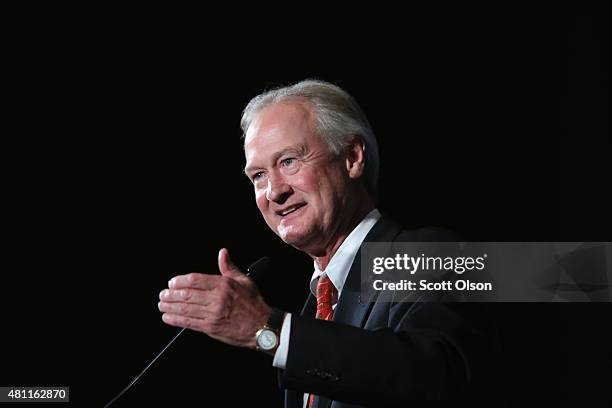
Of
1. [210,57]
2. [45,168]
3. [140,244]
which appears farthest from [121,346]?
[210,57]

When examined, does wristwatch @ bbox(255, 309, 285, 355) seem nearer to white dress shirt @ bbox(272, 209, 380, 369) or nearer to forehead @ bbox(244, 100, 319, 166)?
white dress shirt @ bbox(272, 209, 380, 369)

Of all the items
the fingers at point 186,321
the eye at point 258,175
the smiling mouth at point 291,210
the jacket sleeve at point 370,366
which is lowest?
the jacket sleeve at point 370,366

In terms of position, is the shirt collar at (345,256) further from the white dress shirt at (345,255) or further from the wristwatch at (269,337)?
the wristwatch at (269,337)

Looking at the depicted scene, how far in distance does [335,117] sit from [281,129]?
174 mm

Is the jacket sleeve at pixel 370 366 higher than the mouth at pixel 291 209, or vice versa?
the mouth at pixel 291 209

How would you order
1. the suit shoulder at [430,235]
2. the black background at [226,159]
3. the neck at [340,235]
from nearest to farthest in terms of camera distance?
the suit shoulder at [430,235] → the neck at [340,235] → the black background at [226,159]

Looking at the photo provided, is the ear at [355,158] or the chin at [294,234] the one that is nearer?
the chin at [294,234]

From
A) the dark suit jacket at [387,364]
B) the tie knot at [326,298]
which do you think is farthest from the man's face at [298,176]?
the dark suit jacket at [387,364]

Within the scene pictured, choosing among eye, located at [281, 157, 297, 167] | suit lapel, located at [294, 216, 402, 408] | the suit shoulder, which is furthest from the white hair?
the suit shoulder

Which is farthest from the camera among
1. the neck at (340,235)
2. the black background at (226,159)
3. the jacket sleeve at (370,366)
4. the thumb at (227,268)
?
the black background at (226,159)

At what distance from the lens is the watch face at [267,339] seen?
142cm

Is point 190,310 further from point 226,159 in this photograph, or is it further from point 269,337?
point 226,159

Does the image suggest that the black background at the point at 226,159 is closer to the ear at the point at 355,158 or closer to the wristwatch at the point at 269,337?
the ear at the point at 355,158

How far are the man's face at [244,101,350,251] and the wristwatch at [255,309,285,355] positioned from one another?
2.37 feet
